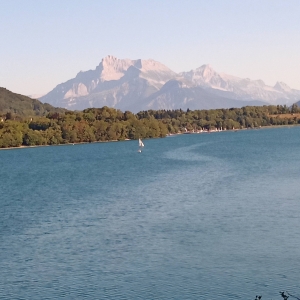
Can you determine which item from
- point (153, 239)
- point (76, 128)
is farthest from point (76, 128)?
point (153, 239)

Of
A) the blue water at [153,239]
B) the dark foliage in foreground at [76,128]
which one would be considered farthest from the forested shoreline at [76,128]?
the blue water at [153,239]

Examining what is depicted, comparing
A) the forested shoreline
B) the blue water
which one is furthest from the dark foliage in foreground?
the blue water

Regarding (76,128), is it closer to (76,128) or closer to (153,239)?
(76,128)

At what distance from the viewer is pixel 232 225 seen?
32.2 meters

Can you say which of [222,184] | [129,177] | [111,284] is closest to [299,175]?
[222,184]

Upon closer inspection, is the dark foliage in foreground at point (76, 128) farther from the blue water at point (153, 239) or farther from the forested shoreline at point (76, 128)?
the blue water at point (153, 239)

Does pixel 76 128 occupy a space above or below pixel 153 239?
above

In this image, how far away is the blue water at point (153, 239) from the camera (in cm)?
2288

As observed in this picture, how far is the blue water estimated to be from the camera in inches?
901

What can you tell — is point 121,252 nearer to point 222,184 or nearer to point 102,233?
point 102,233

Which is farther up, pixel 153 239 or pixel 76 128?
pixel 76 128

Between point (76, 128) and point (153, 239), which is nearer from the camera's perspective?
→ point (153, 239)

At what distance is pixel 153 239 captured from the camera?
29.6 meters

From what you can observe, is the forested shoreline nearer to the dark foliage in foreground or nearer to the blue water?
the dark foliage in foreground
